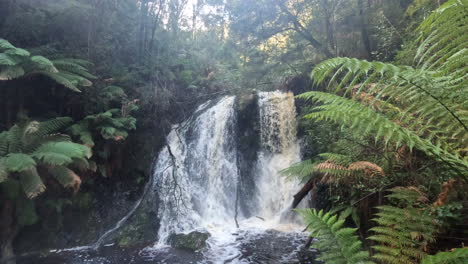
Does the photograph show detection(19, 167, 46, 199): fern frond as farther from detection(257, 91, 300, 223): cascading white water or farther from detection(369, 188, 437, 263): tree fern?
detection(257, 91, 300, 223): cascading white water

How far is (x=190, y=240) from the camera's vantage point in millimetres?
5691

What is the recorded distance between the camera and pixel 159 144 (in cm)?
850

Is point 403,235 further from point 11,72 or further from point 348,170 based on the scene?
point 11,72

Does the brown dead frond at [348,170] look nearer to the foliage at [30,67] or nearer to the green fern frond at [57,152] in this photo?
the green fern frond at [57,152]

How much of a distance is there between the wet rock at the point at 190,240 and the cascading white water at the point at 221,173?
0.28 metres

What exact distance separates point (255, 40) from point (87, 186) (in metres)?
7.33

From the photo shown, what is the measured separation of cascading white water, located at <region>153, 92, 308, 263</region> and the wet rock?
0.28m

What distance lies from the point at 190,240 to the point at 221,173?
286 centimetres

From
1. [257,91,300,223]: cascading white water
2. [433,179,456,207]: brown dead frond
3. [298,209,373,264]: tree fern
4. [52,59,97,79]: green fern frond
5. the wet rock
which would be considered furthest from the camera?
[257,91,300,223]: cascading white water

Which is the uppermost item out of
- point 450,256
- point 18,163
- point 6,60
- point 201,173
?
point 6,60

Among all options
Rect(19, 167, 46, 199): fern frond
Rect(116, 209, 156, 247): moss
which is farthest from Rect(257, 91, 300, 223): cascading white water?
Rect(19, 167, 46, 199): fern frond

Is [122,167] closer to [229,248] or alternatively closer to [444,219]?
[229,248]

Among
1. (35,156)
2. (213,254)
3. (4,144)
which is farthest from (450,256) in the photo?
(4,144)

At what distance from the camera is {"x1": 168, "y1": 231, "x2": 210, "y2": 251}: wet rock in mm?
5484
